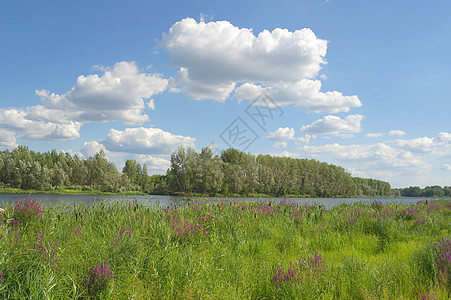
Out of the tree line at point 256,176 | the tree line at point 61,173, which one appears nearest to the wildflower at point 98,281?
the tree line at point 256,176

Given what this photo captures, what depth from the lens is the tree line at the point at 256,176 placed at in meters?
62.0

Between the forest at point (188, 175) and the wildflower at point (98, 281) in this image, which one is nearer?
the wildflower at point (98, 281)

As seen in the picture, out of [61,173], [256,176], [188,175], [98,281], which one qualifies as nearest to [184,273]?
[98,281]

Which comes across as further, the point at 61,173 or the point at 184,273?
the point at 61,173

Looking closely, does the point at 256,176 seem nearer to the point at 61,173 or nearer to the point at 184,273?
the point at 61,173

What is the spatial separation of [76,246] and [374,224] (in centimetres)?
880

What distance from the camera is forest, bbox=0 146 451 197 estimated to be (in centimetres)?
6228

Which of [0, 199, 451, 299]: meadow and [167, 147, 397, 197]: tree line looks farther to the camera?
[167, 147, 397, 197]: tree line

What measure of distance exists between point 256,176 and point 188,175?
22.7 m

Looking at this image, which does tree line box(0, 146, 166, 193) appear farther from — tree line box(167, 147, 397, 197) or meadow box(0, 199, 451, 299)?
meadow box(0, 199, 451, 299)

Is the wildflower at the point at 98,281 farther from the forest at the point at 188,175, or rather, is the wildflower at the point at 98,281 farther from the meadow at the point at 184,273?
the forest at the point at 188,175

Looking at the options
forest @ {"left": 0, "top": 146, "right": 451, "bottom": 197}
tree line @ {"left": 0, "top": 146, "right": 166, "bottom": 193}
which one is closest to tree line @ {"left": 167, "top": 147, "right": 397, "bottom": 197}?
forest @ {"left": 0, "top": 146, "right": 451, "bottom": 197}

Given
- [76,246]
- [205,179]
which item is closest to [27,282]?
[76,246]

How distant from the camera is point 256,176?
7719 cm
